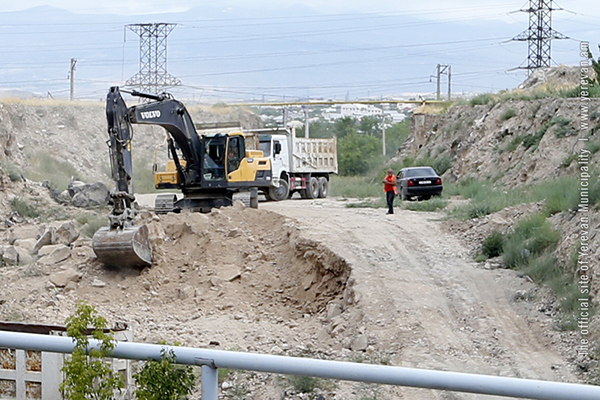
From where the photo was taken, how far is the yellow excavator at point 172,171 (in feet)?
54.4

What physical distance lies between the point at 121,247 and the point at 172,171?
29.5 ft

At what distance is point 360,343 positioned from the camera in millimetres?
12125

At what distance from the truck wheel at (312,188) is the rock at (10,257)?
1817 cm

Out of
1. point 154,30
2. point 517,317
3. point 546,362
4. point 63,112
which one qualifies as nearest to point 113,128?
point 517,317

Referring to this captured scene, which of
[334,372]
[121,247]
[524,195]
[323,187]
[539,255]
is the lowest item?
[323,187]

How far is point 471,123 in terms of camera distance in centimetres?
4269

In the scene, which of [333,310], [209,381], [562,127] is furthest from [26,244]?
[562,127]

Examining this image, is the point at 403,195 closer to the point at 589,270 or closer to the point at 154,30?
the point at 589,270

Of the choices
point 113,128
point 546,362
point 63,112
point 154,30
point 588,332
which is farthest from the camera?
point 154,30

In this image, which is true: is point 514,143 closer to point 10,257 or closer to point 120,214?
point 10,257

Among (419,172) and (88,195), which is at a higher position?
(419,172)

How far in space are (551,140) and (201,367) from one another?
1125 inches

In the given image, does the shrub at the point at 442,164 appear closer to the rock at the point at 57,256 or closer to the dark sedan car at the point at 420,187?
the dark sedan car at the point at 420,187

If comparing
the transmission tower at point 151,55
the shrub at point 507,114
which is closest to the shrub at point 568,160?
the shrub at point 507,114
